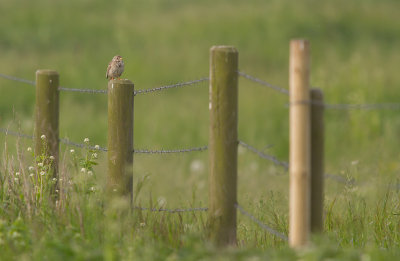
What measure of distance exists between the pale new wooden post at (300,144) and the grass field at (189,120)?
0.61 ft

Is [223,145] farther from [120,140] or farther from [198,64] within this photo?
[198,64]

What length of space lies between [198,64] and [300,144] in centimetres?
1151

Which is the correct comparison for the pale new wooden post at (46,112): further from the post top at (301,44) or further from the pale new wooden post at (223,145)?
the post top at (301,44)

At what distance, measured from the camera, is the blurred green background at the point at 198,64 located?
12328 mm

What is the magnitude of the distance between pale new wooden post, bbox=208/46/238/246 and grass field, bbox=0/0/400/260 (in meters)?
0.22

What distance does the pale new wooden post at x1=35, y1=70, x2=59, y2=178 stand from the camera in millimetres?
6836

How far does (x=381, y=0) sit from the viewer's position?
24125 millimetres

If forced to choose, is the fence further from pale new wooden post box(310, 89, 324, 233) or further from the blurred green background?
the blurred green background

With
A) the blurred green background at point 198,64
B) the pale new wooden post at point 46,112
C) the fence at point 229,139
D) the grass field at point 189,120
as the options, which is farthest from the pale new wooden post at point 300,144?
the blurred green background at point 198,64

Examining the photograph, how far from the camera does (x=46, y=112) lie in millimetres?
6867

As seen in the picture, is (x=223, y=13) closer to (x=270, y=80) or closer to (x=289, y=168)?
(x=270, y=80)

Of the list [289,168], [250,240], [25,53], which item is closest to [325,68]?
[25,53]

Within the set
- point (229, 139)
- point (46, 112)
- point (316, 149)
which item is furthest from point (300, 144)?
point (46, 112)

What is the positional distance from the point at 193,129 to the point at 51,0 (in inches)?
436
